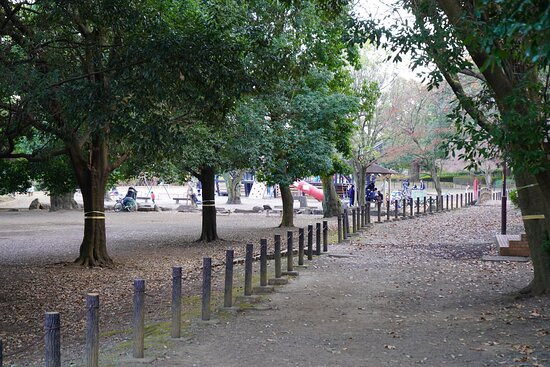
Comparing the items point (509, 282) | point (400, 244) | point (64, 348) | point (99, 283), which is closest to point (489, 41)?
point (64, 348)

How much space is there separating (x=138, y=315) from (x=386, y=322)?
3536mm

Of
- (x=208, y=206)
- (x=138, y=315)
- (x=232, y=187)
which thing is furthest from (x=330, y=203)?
(x=138, y=315)

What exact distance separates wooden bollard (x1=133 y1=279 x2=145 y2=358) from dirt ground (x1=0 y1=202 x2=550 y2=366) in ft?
0.70

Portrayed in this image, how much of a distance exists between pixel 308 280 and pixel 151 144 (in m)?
4.15

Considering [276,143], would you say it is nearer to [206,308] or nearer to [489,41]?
[206,308]

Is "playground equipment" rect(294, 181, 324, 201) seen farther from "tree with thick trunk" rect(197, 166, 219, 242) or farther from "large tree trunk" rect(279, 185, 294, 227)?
"tree with thick trunk" rect(197, 166, 219, 242)

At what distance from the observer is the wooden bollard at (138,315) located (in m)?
6.50

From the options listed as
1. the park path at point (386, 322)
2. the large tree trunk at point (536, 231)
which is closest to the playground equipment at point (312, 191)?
the park path at point (386, 322)

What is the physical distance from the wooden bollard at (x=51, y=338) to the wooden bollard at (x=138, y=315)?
4.94ft

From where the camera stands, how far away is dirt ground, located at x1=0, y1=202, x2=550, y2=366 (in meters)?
6.92

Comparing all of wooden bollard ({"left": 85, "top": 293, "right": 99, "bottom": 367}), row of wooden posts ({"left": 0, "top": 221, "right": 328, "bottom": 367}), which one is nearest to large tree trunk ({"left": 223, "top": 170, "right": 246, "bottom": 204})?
row of wooden posts ({"left": 0, "top": 221, "right": 328, "bottom": 367})

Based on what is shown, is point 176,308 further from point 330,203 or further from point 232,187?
point 232,187

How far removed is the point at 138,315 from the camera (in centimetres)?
652

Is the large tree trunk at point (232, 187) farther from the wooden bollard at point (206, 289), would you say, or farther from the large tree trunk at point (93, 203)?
the wooden bollard at point (206, 289)
